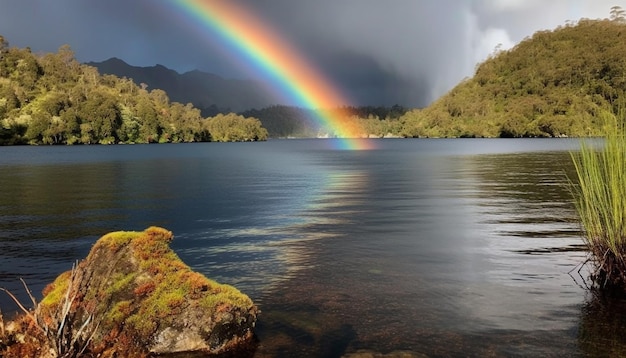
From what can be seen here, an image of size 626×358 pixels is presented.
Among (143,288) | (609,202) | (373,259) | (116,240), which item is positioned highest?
(609,202)

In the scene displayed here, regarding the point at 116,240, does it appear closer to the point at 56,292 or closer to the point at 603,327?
the point at 56,292

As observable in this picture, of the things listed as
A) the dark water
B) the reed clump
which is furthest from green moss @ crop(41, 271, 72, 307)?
the reed clump

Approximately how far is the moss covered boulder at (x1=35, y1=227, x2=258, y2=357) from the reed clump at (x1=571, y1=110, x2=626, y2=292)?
1207 centimetres

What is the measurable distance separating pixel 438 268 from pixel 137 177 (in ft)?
214

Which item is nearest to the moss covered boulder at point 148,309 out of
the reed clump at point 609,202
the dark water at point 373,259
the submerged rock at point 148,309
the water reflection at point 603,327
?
the submerged rock at point 148,309

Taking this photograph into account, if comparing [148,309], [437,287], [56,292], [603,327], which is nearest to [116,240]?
[56,292]

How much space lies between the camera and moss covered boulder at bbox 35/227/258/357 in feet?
40.8

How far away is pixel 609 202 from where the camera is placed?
16.5 m

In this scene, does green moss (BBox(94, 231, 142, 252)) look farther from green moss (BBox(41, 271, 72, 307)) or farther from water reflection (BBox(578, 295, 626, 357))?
water reflection (BBox(578, 295, 626, 357))

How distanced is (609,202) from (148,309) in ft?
50.0

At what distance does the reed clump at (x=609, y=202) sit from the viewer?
16141 mm

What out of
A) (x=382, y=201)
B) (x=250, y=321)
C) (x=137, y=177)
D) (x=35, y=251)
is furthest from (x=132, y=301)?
(x=137, y=177)

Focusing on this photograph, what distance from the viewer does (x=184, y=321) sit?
12.8 metres

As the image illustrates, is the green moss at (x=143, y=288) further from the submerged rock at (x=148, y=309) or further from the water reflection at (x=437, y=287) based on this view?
the water reflection at (x=437, y=287)
